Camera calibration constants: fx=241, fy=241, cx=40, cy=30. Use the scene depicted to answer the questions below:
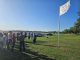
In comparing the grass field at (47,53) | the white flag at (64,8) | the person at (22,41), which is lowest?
the grass field at (47,53)

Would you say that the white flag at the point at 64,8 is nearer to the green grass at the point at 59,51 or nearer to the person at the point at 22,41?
the green grass at the point at 59,51

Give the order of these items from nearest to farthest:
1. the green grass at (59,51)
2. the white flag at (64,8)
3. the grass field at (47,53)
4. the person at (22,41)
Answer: the grass field at (47,53)
the green grass at (59,51)
the person at (22,41)
the white flag at (64,8)

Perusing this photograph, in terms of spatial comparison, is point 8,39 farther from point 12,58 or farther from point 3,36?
point 12,58

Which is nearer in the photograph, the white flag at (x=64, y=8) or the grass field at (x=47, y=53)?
the grass field at (x=47, y=53)

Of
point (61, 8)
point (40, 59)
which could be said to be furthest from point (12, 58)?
point (61, 8)

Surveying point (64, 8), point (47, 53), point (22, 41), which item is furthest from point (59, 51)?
point (64, 8)

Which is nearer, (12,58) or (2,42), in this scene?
(12,58)

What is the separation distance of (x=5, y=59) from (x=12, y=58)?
0.74 metres

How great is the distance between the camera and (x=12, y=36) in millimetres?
23688

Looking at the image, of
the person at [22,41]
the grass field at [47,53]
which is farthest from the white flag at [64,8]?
the person at [22,41]

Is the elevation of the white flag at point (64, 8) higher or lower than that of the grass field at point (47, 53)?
higher

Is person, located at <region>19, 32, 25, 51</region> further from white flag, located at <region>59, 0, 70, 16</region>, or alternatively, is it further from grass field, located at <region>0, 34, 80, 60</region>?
white flag, located at <region>59, 0, 70, 16</region>

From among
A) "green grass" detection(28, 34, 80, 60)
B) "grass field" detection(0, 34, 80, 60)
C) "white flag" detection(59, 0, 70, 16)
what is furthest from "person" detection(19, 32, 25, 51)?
"white flag" detection(59, 0, 70, 16)

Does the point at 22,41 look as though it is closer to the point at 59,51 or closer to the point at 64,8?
the point at 59,51
